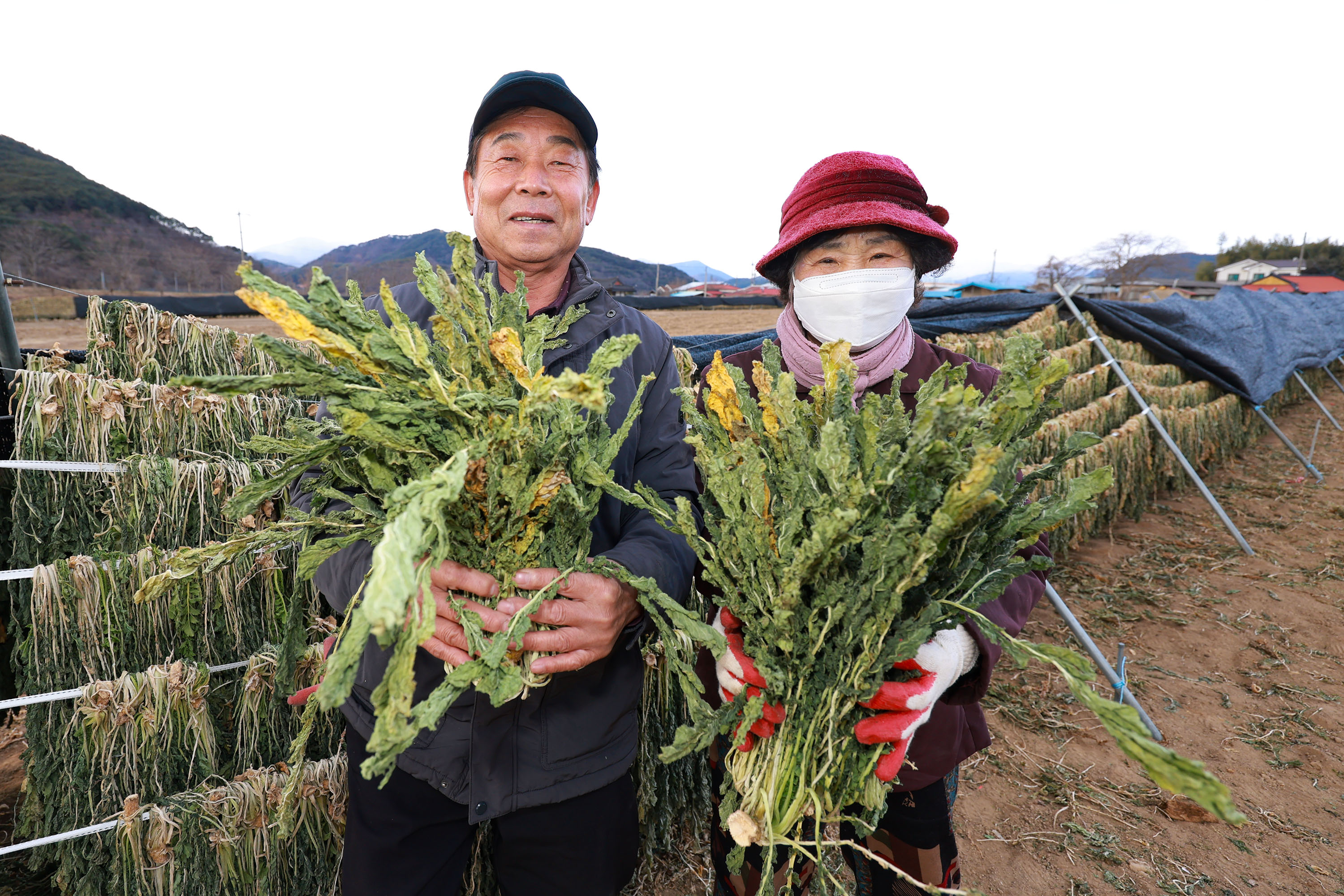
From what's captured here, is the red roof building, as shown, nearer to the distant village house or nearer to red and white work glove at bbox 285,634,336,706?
the distant village house

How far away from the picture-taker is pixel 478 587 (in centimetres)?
109

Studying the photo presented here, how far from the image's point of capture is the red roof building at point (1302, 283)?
29.5 metres

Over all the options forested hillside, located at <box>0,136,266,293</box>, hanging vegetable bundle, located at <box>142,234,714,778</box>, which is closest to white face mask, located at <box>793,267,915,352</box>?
hanging vegetable bundle, located at <box>142,234,714,778</box>

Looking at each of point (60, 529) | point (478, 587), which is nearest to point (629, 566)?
point (478, 587)

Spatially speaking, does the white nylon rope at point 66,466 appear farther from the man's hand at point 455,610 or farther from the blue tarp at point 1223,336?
the blue tarp at point 1223,336

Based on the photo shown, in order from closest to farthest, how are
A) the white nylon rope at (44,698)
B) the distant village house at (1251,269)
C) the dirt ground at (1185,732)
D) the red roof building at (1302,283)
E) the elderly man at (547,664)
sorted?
the elderly man at (547,664)
the white nylon rope at (44,698)
the dirt ground at (1185,732)
the red roof building at (1302,283)
the distant village house at (1251,269)

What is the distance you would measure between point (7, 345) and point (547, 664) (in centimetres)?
253

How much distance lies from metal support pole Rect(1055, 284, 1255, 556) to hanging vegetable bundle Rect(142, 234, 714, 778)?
19.3 feet

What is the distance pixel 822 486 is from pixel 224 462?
221 cm

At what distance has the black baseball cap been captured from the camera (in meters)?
1.56

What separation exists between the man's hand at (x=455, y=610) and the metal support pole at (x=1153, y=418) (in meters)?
6.03

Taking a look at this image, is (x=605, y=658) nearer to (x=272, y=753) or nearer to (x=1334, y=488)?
(x=272, y=753)

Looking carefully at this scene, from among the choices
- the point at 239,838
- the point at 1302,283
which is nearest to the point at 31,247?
the point at 239,838

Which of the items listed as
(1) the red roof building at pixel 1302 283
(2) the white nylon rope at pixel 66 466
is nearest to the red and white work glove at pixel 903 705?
(2) the white nylon rope at pixel 66 466
